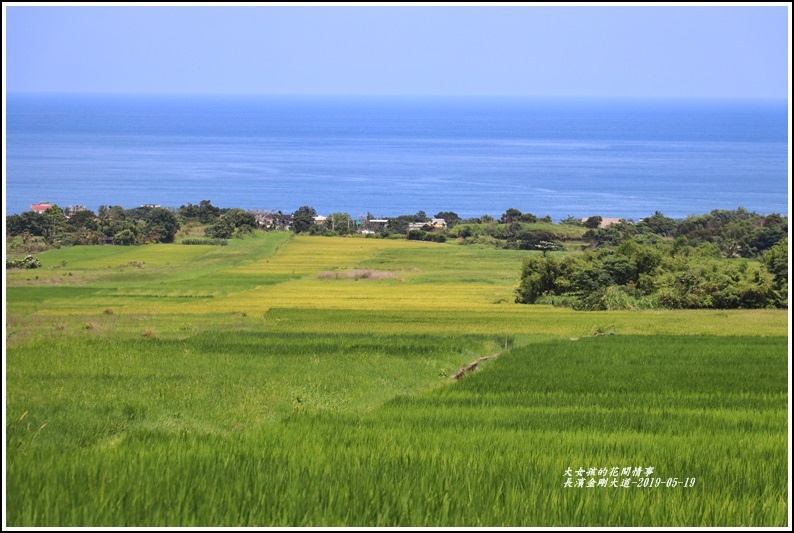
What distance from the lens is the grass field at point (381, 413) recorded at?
405 centimetres

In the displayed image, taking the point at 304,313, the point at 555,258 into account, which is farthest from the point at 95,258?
the point at 555,258

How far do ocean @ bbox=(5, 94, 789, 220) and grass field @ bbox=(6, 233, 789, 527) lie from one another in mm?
8508

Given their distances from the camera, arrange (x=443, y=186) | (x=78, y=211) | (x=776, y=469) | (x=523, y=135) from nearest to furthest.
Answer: (x=776, y=469), (x=78, y=211), (x=443, y=186), (x=523, y=135)

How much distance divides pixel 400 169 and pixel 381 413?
6446cm

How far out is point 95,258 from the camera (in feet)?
91.9

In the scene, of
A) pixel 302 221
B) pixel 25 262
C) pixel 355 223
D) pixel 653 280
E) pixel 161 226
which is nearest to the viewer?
pixel 653 280

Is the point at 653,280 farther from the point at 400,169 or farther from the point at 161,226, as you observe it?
the point at 400,169

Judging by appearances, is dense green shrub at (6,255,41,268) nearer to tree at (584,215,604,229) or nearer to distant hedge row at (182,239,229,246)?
distant hedge row at (182,239,229,246)

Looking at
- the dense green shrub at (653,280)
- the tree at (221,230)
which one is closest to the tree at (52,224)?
the tree at (221,230)

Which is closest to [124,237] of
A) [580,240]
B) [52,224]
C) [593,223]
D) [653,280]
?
[52,224]

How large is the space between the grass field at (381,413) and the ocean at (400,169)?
8.51 m

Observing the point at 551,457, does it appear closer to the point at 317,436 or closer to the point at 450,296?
the point at 317,436

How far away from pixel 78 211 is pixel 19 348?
19.1 metres

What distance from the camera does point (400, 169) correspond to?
235ft
